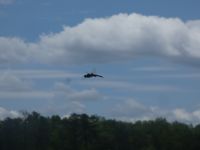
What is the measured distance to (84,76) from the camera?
330ft

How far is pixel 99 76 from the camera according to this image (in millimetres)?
100625

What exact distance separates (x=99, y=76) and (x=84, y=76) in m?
1.80
